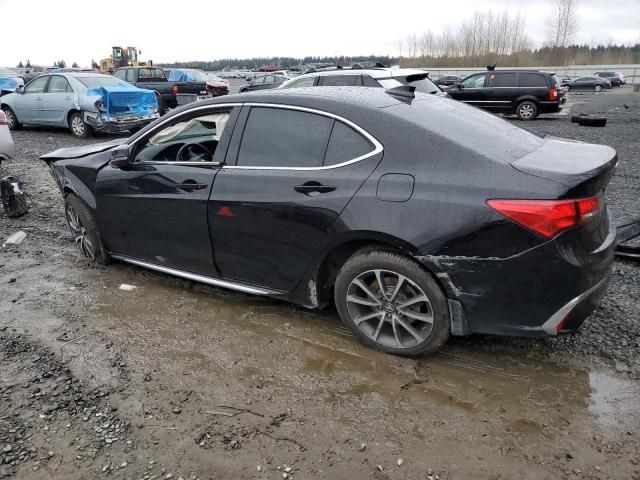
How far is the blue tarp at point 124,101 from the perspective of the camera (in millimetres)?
12047

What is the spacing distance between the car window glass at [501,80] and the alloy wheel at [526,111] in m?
0.77

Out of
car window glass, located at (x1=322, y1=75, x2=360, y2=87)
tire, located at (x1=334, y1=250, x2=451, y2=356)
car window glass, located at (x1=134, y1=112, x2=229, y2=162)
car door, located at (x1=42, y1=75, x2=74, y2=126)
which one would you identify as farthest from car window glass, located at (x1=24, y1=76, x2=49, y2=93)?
tire, located at (x1=334, y1=250, x2=451, y2=356)

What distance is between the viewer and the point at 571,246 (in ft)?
8.64

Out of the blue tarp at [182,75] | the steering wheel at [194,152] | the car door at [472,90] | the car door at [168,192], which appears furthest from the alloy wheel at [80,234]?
the blue tarp at [182,75]

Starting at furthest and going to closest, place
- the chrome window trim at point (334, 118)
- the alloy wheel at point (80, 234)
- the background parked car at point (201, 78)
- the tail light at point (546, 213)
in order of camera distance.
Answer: the background parked car at point (201, 78)
the alloy wheel at point (80, 234)
the chrome window trim at point (334, 118)
the tail light at point (546, 213)

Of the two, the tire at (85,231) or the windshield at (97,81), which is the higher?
the windshield at (97,81)

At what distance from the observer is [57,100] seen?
12.8 m

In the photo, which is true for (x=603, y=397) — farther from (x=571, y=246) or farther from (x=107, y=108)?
(x=107, y=108)

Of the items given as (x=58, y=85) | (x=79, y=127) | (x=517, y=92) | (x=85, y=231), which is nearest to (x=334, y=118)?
(x=85, y=231)

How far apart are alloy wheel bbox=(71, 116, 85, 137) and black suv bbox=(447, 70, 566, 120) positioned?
474 inches

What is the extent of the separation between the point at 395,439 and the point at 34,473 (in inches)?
68.6

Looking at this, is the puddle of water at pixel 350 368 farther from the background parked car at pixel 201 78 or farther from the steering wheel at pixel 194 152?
the background parked car at pixel 201 78

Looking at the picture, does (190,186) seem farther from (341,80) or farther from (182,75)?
(182,75)

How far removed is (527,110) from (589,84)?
94.8ft
